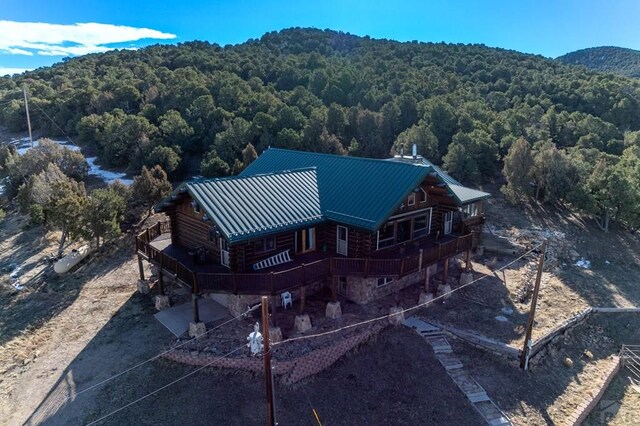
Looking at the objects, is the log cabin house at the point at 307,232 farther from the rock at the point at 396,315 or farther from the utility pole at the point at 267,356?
the utility pole at the point at 267,356

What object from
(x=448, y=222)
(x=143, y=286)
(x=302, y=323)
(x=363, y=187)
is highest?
(x=363, y=187)

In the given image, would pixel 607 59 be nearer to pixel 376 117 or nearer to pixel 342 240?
pixel 376 117

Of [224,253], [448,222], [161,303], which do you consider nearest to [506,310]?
[448,222]

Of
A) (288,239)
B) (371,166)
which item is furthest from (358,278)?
(371,166)

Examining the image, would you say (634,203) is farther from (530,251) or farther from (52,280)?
(52,280)

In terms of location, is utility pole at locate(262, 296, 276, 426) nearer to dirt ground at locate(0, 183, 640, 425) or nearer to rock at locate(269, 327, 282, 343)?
dirt ground at locate(0, 183, 640, 425)
